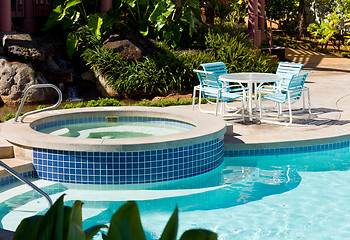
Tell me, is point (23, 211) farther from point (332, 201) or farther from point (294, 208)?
point (332, 201)

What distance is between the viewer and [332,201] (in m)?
5.83

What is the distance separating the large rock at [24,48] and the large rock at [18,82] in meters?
0.27

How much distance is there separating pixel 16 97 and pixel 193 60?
14.0 ft

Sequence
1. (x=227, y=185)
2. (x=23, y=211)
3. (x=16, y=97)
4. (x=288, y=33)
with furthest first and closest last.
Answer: (x=288, y=33) < (x=16, y=97) < (x=227, y=185) < (x=23, y=211)

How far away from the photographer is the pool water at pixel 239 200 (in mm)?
5129

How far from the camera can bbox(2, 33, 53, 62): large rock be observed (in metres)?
12.3

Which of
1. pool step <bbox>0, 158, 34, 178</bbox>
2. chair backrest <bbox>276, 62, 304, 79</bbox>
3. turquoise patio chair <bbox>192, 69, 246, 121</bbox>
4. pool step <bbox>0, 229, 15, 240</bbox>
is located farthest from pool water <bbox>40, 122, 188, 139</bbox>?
pool step <bbox>0, 229, 15, 240</bbox>

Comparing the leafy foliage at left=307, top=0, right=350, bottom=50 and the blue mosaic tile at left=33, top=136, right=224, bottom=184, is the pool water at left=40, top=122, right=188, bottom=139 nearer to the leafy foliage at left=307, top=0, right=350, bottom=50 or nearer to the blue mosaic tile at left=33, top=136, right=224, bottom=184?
the blue mosaic tile at left=33, top=136, right=224, bottom=184

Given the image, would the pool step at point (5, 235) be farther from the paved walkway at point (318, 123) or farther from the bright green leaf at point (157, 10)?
the bright green leaf at point (157, 10)

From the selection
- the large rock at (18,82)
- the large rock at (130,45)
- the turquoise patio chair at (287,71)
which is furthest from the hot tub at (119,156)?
the large rock at (130,45)

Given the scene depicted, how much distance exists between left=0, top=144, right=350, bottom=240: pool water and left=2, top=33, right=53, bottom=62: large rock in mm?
6586

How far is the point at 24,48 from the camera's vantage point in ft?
40.7

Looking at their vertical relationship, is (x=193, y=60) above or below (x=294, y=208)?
above

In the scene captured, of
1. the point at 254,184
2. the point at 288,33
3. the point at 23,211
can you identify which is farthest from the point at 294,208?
the point at 288,33
